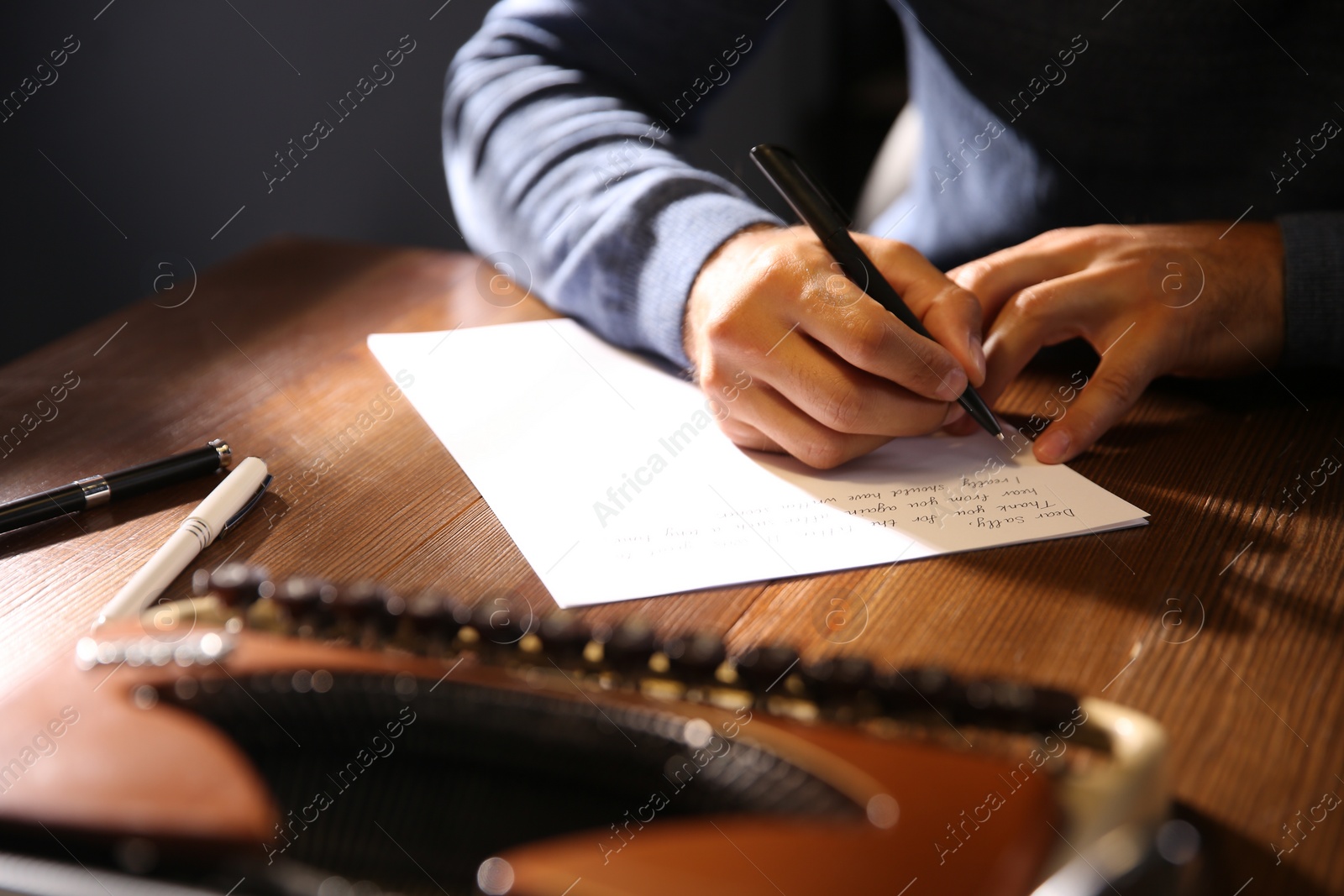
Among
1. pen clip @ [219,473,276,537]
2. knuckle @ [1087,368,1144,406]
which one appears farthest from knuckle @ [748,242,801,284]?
pen clip @ [219,473,276,537]

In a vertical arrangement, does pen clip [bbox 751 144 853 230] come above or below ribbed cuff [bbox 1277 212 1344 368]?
above

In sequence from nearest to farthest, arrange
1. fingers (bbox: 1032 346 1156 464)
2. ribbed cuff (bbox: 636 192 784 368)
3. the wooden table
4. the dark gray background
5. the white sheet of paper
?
the wooden table
the white sheet of paper
fingers (bbox: 1032 346 1156 464)
ribbed cuff (bbox: 636 192 784 368)
the dark gray background

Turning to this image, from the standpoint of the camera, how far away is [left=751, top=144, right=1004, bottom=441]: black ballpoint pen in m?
0.64

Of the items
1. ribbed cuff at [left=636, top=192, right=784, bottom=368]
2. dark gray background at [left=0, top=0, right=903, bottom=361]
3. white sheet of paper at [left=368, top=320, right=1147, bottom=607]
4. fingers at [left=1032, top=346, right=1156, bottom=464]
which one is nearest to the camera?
white sheet of paper at [left=368, top=320, right=1147, bottom=607]

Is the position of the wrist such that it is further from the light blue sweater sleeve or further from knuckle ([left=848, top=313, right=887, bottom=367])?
knuckle ([left=848, top=313, right=887, bottom=367])

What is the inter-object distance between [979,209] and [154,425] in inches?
34.0

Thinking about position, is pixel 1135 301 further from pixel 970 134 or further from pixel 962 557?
pixel 970 134

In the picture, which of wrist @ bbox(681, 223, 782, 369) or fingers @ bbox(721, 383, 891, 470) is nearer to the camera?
fingers @ bbox(721, 383, 891, 470)

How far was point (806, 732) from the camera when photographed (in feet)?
1.14

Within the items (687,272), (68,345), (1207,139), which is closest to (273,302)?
(68,345)

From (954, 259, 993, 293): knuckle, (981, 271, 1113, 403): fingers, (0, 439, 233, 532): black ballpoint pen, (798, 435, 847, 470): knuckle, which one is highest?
(0, 439, 233, 532): black ballpoint pen

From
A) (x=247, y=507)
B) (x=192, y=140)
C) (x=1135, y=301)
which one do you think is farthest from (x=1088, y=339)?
(x=192, y=140)

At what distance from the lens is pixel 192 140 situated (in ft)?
5.16

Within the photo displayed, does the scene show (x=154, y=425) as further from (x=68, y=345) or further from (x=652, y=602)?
(x=652, y=602)
